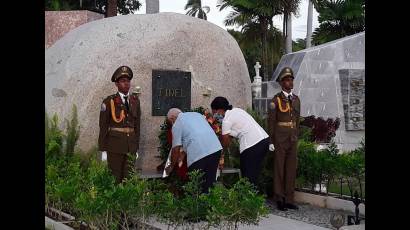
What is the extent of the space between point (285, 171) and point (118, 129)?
249cm

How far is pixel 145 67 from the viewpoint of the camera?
761 cm

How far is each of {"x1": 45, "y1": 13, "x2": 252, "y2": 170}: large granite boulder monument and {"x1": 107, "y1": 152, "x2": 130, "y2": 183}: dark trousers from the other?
951 millimetres

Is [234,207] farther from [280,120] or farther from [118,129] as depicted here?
[280,120]

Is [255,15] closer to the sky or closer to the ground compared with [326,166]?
closer to the sky

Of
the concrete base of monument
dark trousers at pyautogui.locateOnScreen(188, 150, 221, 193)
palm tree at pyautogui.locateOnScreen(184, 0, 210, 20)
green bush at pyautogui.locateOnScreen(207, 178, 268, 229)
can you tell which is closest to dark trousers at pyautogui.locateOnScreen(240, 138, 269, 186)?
dark trousers at pyautogui.locateOnScreen(188, 150, 221, 193)

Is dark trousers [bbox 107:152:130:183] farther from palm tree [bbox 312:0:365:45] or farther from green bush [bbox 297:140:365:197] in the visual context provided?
palm tree [bbox 312:0:365:45]

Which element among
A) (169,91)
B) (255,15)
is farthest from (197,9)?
(169,91)

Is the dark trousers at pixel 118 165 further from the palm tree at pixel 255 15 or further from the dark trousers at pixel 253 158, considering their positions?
the palm tree at pixel 255 15

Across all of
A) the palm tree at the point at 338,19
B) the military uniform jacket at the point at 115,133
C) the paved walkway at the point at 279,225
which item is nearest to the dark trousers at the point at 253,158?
the paved walkway at the point at 279,225

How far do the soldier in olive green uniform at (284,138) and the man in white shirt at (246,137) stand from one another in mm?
437

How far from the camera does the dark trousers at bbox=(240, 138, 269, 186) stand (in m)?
7.01

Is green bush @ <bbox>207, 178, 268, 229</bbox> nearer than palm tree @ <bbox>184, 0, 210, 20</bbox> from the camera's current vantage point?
Yes

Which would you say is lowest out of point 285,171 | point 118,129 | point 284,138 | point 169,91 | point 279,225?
point 279,225
